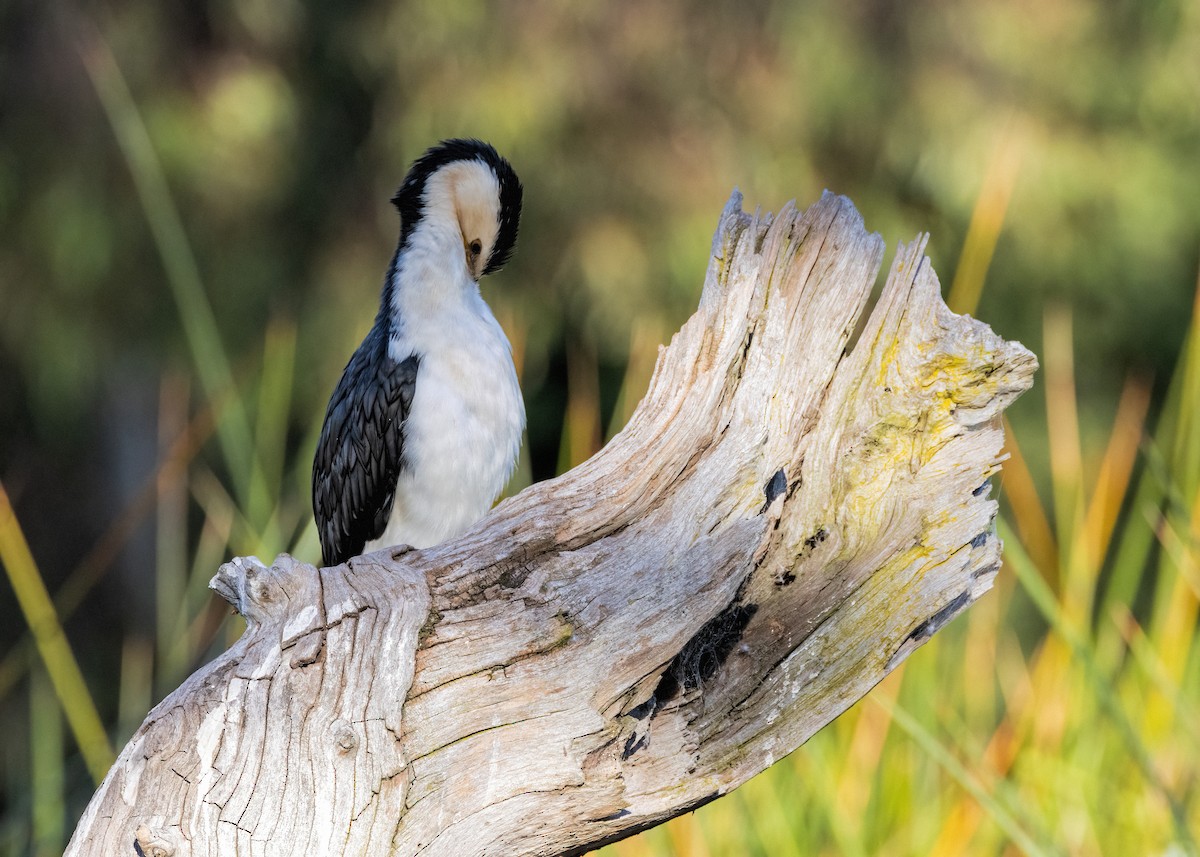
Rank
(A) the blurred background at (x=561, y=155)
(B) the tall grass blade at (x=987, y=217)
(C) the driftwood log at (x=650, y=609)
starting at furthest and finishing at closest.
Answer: (A) the blurred background at (x=561, y=155) → (B) the tall grass blade at (x=987, y=217) → (C) the driftwood log at (x=650, y=609)

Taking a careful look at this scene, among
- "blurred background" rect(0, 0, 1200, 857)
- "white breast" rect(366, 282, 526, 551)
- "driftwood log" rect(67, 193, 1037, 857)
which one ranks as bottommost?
"driftwood log" rect(67, 193, 1037, 857)

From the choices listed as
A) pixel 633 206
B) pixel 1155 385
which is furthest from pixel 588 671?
pixel 1155 385

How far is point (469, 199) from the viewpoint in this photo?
3562mm

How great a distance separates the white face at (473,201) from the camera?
3.51 meters

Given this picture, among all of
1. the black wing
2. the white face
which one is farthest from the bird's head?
the black wing

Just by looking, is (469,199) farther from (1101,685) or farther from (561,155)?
(561,155)

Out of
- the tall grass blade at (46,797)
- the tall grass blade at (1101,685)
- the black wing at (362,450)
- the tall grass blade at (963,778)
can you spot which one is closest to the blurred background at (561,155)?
the tall grass blade at (46,797)

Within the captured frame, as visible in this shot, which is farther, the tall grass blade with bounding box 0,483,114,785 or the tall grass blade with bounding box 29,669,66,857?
the tall grass blade with bounding box 29,669,66,857

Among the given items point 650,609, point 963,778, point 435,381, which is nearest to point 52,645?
point 435,381

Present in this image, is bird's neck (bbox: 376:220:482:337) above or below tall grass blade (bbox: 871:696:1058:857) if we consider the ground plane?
above

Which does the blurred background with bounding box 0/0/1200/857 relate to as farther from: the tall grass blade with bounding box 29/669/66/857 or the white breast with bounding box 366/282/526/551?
the white breast with bounding box 366/282/526/551

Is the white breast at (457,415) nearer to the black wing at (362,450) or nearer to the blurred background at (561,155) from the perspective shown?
the black wing at (362,450)

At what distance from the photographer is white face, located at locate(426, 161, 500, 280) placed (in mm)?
3512

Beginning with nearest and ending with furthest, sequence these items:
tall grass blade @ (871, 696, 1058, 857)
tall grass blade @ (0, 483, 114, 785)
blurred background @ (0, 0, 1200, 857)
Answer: tall grass blade @ (871, 696, 1058, 857) < tall grass blade @ (0, 483, 114, 785) < blurred background @ (0, 0, 1200, 857)
